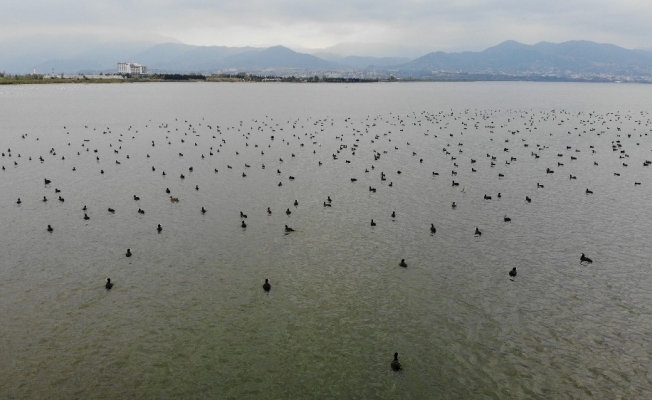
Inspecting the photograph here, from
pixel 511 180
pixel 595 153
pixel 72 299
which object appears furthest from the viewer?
pixel 595 153

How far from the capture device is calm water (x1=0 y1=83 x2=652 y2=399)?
862 inches

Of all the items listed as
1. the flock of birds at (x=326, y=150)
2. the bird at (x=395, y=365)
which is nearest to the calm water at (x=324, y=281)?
the bird at (x=395, y=365)

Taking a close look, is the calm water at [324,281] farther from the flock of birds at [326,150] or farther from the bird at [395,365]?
the flock of birds at [326,150]

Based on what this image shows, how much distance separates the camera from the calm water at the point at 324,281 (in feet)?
71.9

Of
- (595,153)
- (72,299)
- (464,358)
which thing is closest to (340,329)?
(464,358)

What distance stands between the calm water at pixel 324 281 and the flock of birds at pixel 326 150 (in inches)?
35.2

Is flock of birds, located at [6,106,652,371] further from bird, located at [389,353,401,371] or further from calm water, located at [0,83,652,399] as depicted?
bird, located at [389,353,401,371]

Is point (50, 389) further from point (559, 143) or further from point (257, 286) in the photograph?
point (559, 143)

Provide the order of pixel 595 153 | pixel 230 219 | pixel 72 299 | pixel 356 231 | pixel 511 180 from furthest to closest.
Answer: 1. pixel 595 153
2. pixel 511 180
3. pixel 230 219
4. pixel 356 231
5. pixel 72 299

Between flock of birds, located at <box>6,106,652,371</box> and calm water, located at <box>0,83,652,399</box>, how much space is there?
89 centimetres

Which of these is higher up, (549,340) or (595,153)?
(595,153)

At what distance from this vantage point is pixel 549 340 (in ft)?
80.1

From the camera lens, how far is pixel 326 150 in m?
77.3

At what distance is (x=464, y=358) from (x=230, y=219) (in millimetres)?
25488
